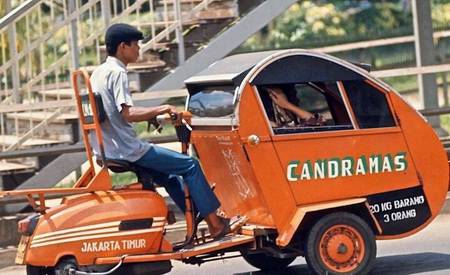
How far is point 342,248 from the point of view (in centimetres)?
842

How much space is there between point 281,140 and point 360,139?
61 cm

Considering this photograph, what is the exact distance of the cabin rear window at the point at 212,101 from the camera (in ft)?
27.2

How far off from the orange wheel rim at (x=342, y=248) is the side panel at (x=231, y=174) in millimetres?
468

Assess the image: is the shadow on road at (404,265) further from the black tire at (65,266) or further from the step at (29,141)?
the step at (29,141)

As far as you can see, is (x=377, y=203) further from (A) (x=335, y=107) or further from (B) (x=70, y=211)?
(B) (x=70, y=211)

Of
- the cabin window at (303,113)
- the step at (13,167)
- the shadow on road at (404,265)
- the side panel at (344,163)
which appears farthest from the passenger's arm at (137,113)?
the step at (13,167)

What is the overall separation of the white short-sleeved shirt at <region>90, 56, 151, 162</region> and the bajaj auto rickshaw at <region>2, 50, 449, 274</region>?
0.11m

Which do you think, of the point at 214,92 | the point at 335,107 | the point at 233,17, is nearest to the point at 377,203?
the point at 335,107

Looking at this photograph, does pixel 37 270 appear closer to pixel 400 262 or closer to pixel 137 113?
pixel 137 113

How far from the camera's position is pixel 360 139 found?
8469 millimetres

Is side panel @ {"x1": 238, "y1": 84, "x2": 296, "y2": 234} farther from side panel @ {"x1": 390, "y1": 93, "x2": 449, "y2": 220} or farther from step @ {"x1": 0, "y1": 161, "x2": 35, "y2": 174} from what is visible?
step @ {"x1": 0, "y1": 161, "x2": 35, "y2": 174}

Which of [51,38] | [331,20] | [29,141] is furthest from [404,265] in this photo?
[331,20]

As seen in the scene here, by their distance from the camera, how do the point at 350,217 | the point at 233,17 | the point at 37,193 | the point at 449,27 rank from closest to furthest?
the point at 37,193, the point at 350,217, the point at 233,17, the point at 449,27

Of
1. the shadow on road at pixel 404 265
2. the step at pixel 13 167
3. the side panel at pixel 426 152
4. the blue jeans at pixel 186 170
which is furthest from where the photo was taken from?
the step at pixel 13 167
